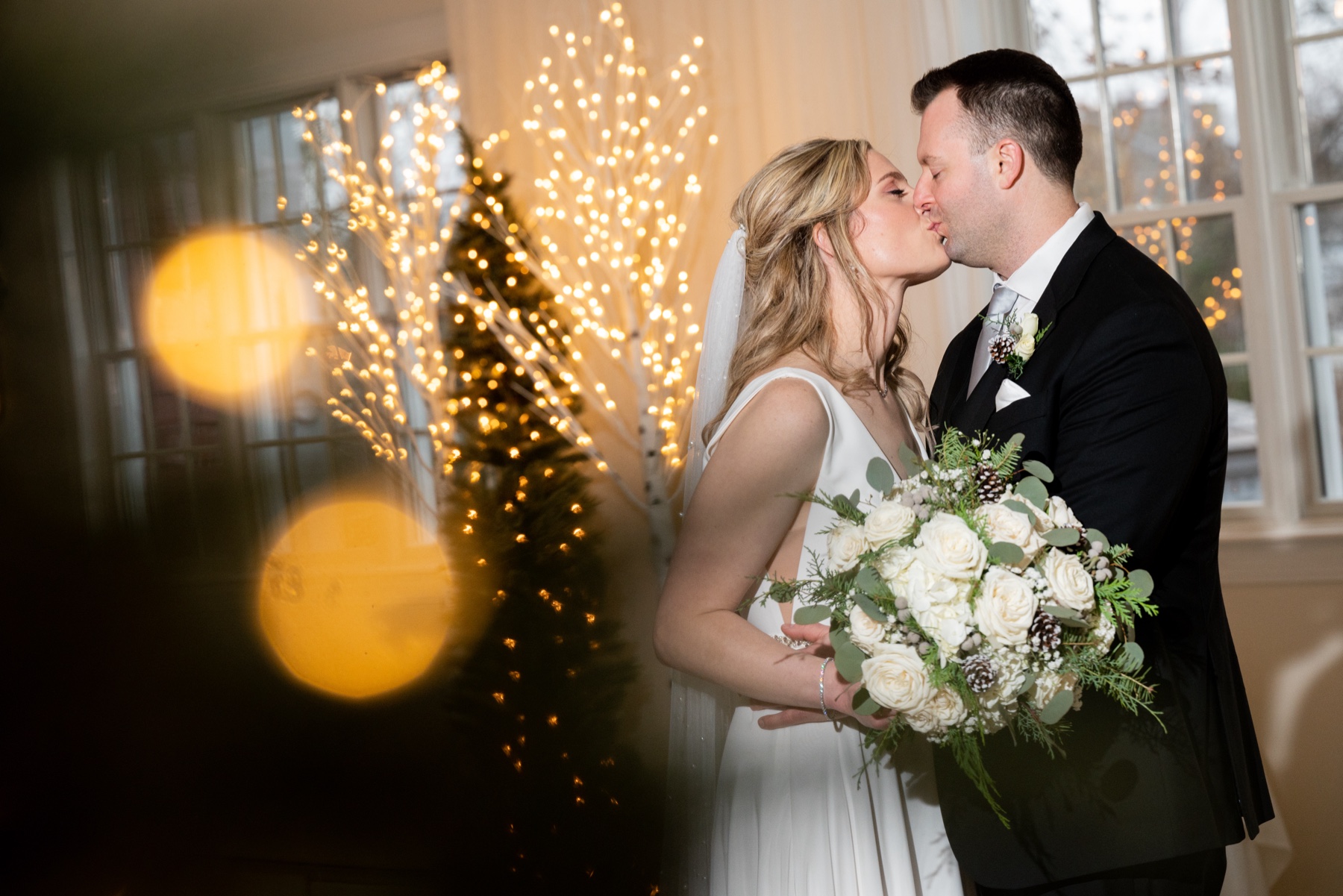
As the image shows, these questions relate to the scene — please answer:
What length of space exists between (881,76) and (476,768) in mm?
3298

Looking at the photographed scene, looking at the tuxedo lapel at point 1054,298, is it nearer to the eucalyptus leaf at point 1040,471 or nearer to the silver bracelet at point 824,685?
the eucalyptus leaf at point 1040,471

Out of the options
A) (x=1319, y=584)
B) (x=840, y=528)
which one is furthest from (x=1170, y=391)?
(x=1319, y=584)

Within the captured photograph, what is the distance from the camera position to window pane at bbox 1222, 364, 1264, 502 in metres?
3.34

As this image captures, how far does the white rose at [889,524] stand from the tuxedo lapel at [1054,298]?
56 cm

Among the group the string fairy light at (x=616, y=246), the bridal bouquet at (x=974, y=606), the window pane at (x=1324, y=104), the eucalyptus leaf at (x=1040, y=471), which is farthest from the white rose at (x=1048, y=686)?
the window pane at (x=1324, y=104)

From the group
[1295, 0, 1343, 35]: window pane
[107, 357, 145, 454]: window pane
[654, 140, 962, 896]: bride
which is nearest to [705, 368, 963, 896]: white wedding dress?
[654, 140, 962, 896]: bride

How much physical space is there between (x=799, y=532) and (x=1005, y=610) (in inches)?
20.0

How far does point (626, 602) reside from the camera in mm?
3744

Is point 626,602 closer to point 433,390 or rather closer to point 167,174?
point 433,390

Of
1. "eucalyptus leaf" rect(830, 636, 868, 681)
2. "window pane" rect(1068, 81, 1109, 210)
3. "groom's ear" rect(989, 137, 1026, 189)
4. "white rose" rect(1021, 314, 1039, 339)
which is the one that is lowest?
"eucalyptus leaf" rect(830, 636, 868, 681)

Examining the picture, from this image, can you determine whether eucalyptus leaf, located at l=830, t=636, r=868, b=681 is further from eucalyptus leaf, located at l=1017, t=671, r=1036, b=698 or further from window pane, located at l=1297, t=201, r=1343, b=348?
window pane, located at l=1297, t=201, r=1343, b=348

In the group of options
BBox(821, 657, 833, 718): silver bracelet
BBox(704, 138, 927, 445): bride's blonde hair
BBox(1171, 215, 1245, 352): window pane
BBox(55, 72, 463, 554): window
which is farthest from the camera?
BBox(1171, 215, 1245, 352): window pane

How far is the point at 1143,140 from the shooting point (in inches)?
136

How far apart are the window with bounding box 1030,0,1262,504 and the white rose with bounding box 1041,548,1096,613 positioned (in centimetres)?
255
